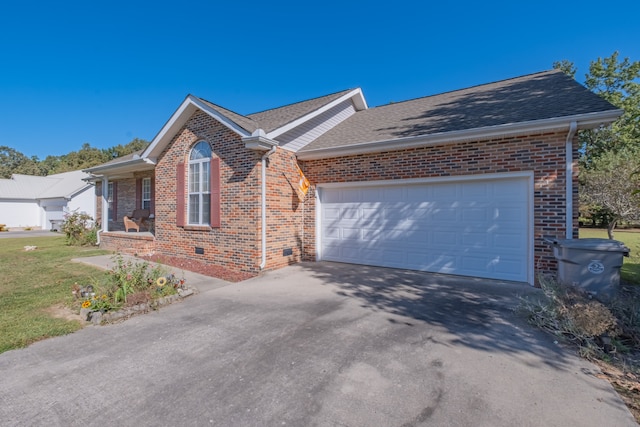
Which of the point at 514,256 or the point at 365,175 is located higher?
the point at 365,175

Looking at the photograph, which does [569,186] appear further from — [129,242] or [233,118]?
[129,242]

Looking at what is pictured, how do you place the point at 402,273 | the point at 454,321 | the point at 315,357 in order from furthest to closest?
the point at 402,273 < the point at 454,321 < the point at 315,357

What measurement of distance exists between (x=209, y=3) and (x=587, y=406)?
563 inches

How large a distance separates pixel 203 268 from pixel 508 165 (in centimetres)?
812

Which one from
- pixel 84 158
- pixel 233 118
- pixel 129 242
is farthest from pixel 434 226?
pixel 84 158

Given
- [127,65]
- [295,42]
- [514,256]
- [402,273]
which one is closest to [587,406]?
[514,256]

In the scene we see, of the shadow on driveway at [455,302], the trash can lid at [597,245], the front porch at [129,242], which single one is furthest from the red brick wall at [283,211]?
the trash can lid at [597,245]

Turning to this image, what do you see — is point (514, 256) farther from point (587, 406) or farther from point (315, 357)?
point (315, 357)

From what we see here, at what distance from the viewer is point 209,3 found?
36.6 ft

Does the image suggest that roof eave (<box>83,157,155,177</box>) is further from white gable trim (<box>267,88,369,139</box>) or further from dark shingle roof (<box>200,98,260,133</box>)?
white gable trim (<box>267,88,369,139</box>)

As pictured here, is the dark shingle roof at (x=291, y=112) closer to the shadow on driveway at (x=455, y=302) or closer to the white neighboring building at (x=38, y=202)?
the shadow on driveway at (x=455, y=302)

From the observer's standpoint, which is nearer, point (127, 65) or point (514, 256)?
point (514, 256)

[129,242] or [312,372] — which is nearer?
[312,372]

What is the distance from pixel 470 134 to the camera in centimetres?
666
